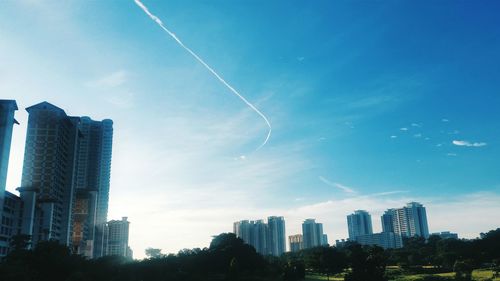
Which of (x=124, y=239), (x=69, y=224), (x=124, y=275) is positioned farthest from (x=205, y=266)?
(x=124, y=239)

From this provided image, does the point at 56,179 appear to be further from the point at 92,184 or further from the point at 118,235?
the point at 118,235

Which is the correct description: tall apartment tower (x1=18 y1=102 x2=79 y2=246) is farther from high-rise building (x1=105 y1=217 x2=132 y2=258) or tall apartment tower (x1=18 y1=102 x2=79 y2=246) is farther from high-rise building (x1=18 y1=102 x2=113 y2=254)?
high-rise building (x1=105 y1=217 x2=132 y2=258)

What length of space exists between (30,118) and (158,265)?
46711mm

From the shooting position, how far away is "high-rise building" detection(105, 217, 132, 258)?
171 m

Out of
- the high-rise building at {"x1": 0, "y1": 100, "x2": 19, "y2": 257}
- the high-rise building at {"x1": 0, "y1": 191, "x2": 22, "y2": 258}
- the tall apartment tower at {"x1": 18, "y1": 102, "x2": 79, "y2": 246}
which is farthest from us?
the tall apartment tower at {"x1": 18, "y1": 102, "x2": 79, "y2": 246}

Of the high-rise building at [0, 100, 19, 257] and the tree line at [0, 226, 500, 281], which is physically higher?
the high-rise building at [0, 100, 19, 257]

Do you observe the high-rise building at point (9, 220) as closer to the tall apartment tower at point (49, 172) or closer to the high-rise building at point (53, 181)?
the high-rise building at point (53, 181)

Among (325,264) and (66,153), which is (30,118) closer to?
(66,153)

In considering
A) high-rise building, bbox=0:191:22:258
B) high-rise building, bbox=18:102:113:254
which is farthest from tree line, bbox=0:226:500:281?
high-rise building, bbox=18:102:113:254

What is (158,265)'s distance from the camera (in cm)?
6247

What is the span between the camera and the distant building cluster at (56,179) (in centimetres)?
7281

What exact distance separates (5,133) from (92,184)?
63487 mm

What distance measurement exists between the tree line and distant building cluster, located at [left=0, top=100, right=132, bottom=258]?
20.8 m

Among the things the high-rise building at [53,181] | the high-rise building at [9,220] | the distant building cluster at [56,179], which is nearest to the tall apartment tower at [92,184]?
the distant building cluster at [56,179]
